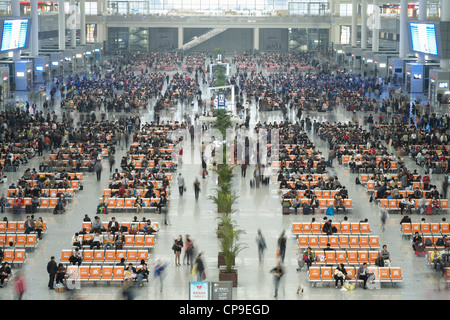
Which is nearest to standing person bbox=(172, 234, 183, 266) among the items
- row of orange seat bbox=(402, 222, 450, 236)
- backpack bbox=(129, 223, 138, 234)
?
backpack bbox=(129, 223, 138, 234)

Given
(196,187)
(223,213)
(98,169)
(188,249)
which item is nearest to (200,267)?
(188,249)

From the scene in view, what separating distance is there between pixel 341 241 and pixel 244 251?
2967mm

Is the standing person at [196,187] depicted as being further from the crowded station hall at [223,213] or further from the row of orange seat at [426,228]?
the row of orange seat at [426,228]

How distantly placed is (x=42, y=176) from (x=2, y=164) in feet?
16.7

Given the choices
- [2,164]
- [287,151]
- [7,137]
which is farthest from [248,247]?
[7,137]

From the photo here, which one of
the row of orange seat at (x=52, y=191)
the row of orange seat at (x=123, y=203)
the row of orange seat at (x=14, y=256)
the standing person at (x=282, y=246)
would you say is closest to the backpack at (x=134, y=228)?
the row of orange seat at (x=14, y=256)

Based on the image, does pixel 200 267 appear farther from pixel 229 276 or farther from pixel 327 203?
pixel 327 203

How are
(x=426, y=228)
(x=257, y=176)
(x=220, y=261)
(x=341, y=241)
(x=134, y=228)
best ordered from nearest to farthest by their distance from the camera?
1. (x=220, y=261)
2. (x=341, y=241)
3. (x=134, y=228)
4. (x=426, y=228)
5. (x=257, y=176)

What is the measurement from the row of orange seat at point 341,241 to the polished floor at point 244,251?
0.48 metres

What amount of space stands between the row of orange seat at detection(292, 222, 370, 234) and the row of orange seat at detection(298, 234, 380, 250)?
3.79ft

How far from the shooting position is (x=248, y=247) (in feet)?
86.0

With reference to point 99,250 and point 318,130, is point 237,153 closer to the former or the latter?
point 318,130

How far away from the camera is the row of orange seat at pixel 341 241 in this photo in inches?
1017

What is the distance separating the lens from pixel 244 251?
1021 inches
